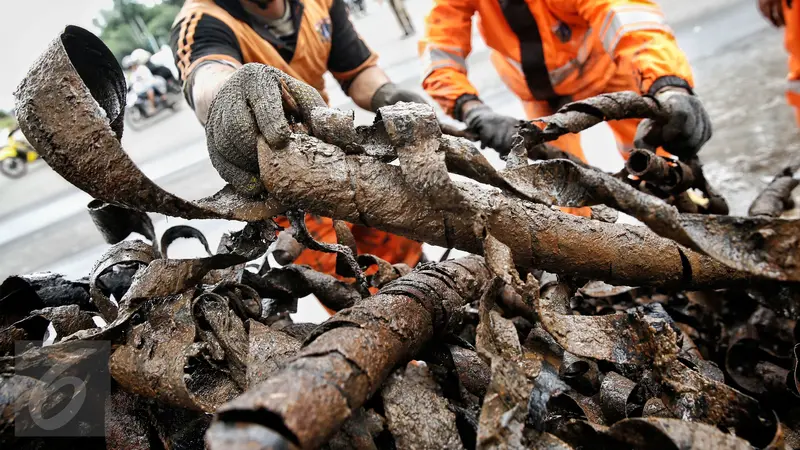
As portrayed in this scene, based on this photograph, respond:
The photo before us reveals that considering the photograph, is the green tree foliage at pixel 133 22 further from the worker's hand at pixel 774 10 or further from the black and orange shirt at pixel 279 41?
the worker's hand at pixel 774 10

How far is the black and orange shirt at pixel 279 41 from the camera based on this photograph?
158cm

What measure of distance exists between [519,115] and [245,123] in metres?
4.06

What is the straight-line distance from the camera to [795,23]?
2080mm

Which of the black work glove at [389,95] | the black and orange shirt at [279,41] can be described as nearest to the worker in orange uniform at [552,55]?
the black work glove at [389,95]

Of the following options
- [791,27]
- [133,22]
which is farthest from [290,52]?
[133,22]

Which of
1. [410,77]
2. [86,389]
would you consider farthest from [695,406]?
[410,77]

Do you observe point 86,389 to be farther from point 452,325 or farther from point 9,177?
point 9,177

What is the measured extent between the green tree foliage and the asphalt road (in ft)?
27.4

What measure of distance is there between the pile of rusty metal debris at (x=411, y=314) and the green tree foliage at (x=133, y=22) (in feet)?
52.8

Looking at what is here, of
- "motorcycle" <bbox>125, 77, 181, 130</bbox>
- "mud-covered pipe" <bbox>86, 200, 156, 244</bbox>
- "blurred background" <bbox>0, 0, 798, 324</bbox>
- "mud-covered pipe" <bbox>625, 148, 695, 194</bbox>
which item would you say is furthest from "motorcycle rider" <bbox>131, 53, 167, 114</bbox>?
"mud-covered pipe" <bbox>625, 148, 695, 194</bbox>

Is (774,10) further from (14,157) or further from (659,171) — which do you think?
(14,157)

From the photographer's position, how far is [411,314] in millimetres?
667

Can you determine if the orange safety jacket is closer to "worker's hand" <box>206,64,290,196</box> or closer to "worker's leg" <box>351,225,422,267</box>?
"worker's leg" <box>351,225,422,267</box>

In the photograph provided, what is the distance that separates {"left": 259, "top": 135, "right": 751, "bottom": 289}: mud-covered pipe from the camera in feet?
2.17
